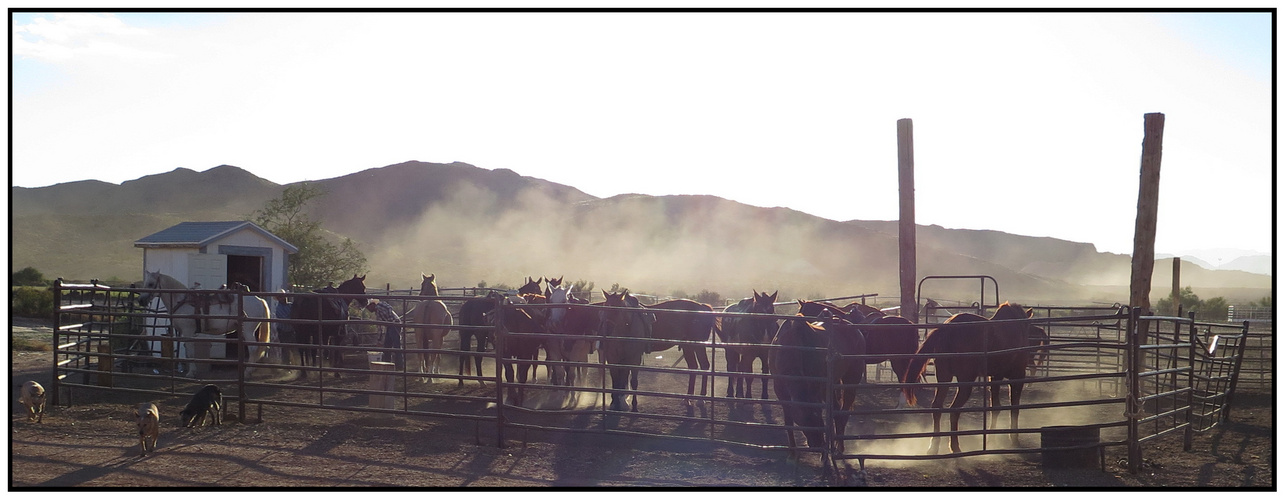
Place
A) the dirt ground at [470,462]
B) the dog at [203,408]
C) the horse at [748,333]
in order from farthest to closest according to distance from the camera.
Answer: the horse at [748,333]
the dog at [203,408]
the dirt ground at [470,462]

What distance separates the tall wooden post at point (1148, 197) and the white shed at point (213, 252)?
14729 mm

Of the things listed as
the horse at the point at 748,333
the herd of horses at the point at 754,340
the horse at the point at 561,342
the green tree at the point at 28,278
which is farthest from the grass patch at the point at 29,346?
the green tree at the point at 28,278

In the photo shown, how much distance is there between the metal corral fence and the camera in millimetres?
6816

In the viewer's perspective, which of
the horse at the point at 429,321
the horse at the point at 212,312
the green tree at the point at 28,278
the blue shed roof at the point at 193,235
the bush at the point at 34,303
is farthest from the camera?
the green tree at the point at 28,278

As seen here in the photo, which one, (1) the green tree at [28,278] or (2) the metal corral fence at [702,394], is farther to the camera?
(1) the green tree at [28,278]

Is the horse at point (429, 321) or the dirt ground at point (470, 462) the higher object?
the horse at point (429, 321)

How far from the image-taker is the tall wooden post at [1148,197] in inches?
409

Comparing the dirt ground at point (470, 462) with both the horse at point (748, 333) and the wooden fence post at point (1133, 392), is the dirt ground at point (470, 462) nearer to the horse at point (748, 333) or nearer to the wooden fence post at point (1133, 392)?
the wooden fence post at point (1133, 392)

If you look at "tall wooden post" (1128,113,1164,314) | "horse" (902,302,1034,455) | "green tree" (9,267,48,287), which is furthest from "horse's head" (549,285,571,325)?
"green tree" (9,267,48,287)

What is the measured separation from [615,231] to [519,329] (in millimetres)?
98941

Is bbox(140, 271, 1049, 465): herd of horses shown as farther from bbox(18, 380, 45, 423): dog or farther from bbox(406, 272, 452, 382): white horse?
bbox(18, 380, 45, 423): dog

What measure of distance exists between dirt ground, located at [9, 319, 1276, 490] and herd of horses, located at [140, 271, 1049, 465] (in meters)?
0.56

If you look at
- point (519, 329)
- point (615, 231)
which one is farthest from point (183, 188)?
point (519, 329)

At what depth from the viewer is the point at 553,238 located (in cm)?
10612
